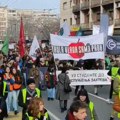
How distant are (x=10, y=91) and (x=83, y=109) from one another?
25.3ft

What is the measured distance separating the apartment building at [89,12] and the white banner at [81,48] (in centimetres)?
3152

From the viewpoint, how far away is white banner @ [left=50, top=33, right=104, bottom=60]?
1462 cm

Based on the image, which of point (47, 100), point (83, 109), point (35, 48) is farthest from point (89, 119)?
point (35, 48)

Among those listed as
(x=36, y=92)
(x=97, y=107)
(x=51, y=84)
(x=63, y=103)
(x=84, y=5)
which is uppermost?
(x=84, y=5)

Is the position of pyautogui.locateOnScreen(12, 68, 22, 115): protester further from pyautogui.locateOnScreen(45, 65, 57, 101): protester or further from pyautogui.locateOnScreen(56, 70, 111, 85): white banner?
pyautogui.locateOnScreen(56, 70, 111, 85): white banner

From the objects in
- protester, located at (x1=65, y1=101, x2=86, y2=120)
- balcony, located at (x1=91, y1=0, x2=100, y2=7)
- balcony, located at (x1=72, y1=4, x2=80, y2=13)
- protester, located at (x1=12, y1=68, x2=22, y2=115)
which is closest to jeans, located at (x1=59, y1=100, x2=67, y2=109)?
protester, located at (x1=12, y1=68, x2=22, y2=115)

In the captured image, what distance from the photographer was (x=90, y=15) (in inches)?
2163

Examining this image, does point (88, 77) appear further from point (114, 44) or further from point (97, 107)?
point (114, 44)

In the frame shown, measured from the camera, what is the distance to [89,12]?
182ft

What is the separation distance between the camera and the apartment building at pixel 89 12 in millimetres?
47891

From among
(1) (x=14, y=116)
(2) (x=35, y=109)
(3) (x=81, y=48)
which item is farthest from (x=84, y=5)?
(2) (x=35, y=109)

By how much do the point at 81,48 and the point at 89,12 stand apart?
4141cm

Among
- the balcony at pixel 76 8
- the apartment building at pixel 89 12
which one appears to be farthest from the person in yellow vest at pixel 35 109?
the balcony at pixel 76 8

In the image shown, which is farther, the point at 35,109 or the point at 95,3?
the point at 95,3
